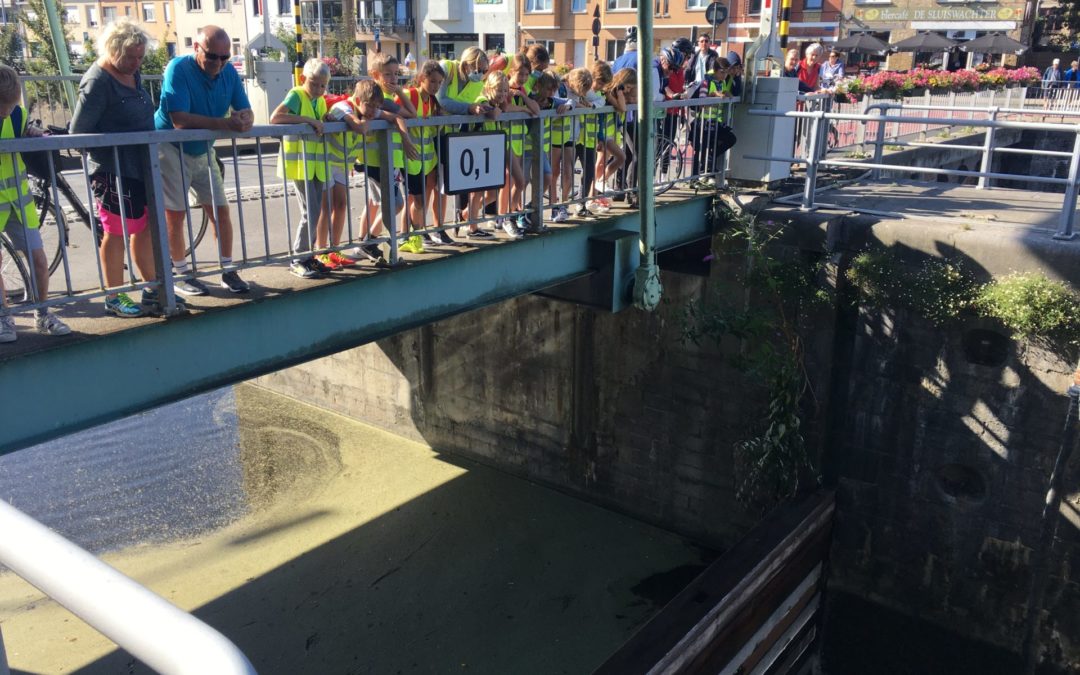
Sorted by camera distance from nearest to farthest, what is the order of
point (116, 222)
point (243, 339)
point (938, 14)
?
point (116, 222), point (243, 339), point (938, 14)

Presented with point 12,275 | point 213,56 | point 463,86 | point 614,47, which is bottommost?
point 12,275

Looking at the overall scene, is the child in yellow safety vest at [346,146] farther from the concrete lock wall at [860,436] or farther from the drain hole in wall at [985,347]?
the drain hole in wall at [985,347]

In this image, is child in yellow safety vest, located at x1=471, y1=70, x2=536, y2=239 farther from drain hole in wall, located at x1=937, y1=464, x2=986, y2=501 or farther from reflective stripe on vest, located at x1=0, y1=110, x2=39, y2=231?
drain hole in wall, located at x1=937, y1=464, x2=986, y2=501

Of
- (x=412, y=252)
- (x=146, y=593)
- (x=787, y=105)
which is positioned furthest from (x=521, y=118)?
(x=146, y=593)

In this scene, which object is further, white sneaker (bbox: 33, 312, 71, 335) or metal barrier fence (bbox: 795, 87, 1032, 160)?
metal barrier fence (bbox: 795, 87, 1032, 160)

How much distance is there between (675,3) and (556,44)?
24.0ft

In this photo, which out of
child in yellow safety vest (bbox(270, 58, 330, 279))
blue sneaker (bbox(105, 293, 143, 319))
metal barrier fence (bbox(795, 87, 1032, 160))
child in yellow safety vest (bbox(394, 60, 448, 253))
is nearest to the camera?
blue sneaker (bbox(105, 293, 143, 319))

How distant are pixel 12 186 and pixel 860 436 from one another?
7112 millimetres

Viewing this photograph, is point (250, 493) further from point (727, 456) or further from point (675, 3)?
point (675, 3)

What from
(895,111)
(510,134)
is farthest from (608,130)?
(895,111)

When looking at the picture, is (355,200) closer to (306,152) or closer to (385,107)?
(385,107)

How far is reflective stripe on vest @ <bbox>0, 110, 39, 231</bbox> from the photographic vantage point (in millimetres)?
4480

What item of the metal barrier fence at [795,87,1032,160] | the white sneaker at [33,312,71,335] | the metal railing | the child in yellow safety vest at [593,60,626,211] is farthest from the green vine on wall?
the white sneaker at [33,312,71,335]

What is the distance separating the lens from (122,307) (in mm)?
4797
